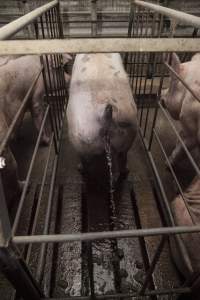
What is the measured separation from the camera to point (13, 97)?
2064mm

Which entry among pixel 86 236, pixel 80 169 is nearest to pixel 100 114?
pixel 80 169

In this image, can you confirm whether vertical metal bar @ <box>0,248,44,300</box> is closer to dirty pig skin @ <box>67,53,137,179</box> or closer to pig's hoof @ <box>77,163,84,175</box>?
dirty pig skin @ <box>67,53,137,179</box>

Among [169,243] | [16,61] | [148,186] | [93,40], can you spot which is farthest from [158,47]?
[16,61]

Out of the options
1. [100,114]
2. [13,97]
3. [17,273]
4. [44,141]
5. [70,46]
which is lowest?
[44,141]

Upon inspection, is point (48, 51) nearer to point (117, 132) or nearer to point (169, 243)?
point (117, 132)

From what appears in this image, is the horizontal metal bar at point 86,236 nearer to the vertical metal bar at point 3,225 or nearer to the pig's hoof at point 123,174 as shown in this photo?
the vertical metal bar at point 3,225

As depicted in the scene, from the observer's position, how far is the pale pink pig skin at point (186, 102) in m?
1.89

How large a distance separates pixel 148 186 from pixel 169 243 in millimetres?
520

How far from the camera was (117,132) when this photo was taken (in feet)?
5.17

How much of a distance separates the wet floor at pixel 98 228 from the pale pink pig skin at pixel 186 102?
14.1 inches

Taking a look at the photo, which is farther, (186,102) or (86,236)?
(186,102)

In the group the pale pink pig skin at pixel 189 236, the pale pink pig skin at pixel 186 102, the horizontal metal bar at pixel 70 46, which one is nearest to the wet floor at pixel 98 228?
the pale pink pig skin at pixel 189 236

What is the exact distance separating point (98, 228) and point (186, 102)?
3.72 ft

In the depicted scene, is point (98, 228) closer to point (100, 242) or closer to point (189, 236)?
point (100, 242)
